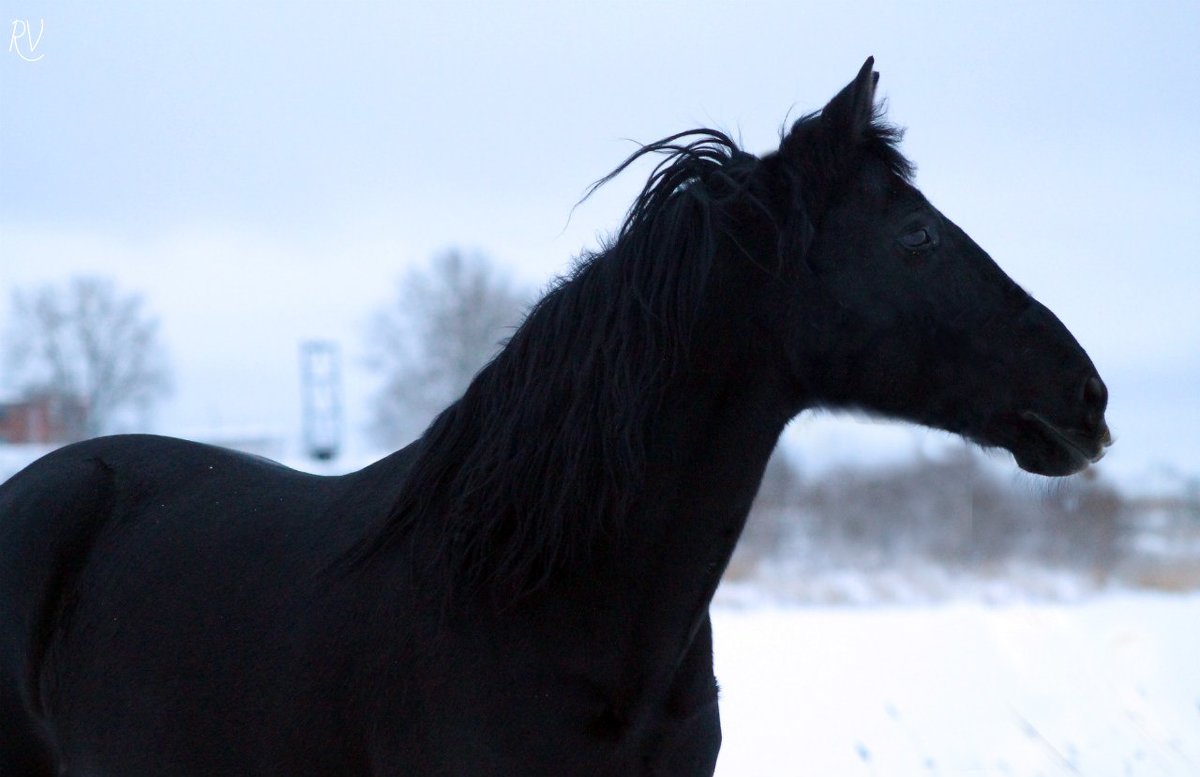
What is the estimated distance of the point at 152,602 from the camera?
8.13 feet

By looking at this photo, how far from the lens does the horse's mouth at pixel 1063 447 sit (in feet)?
6.61

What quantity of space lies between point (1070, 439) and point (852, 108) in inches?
29.6

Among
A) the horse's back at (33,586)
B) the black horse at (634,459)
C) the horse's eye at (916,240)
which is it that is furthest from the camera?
the horse's back at (33,586)

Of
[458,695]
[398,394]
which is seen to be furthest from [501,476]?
[398,394]

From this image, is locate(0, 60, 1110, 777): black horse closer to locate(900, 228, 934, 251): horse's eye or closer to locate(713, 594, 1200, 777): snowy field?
locate(900, 228, 934, 251): horse's eye

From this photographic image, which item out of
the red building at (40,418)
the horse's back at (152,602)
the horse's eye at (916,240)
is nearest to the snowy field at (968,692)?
the horse's back at (152,602)

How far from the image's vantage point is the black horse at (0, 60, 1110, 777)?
6.47 feet

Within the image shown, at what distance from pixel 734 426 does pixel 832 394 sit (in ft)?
0.68

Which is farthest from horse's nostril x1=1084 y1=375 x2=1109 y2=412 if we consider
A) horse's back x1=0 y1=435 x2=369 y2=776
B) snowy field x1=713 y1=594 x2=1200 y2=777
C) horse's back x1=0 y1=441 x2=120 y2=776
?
snowy field x1=713 y1=594 x2=1200 y2=777

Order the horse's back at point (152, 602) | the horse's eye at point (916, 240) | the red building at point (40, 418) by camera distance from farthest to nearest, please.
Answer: the red building at point (40, 418), the horse's back at point (152, 602), the horse's eye at point (916, 240)

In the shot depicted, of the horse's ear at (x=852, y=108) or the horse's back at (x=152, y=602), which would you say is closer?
the horse's ear at (x=852, y=108)

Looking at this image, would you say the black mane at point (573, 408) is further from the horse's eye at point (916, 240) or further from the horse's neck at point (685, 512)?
the horse's eye at point (916, 240)

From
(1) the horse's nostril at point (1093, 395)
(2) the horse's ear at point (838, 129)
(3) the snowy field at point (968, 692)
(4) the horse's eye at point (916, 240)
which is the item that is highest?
(2) the horse's ear at point (838, 129)

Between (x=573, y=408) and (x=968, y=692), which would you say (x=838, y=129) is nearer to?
(x=573, y=408)
